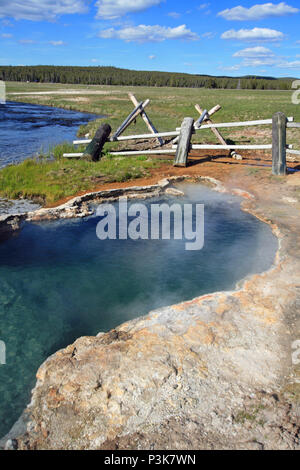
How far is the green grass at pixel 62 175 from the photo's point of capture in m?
9.04

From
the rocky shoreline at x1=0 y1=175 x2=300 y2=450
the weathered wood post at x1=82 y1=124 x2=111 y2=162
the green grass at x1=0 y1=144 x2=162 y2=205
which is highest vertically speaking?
the weathered wood post at x1=82 y1=124 x2=111 y2=162

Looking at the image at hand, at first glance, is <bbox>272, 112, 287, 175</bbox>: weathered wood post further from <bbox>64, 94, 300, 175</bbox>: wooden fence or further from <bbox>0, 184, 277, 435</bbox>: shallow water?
<bbox>0, 184, 277, 435</bbox>: shallow water

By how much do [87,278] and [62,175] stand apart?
557cm

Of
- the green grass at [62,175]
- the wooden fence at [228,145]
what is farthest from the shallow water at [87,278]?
the wooden fence at [228,145]

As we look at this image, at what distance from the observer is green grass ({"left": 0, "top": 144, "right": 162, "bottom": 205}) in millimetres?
9041

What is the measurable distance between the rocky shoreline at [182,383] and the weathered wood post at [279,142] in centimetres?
655

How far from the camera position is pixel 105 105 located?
3634 cm

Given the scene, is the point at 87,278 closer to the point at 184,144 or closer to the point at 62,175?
the point at 62,175

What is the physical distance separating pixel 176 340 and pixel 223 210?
185 inches

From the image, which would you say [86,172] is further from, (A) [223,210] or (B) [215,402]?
(B) [215,402]

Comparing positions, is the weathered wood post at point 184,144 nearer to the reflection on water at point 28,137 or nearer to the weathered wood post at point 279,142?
the weathered wood post at point 279,142

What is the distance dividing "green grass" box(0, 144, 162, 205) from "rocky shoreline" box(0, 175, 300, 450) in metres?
5.51

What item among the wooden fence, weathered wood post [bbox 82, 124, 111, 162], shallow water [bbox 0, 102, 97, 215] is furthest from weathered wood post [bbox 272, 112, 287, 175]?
shallow water [bbox 0, 102, 97, 215]
